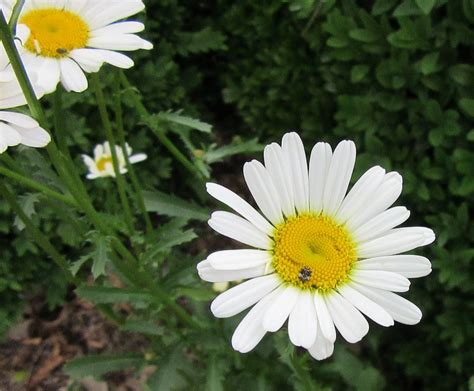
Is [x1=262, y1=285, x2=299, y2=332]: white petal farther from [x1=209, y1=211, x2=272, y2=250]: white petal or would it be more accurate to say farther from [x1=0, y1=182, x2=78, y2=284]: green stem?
[x1=0, y1=182, x2=78, y2=284]: green stem

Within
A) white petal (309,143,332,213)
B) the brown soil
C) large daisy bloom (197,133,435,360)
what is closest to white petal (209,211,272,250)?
large daisy bloom (197,133,435,360)

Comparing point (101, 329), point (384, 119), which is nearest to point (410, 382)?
point (384, 119)

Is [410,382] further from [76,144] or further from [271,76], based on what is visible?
[76,144]

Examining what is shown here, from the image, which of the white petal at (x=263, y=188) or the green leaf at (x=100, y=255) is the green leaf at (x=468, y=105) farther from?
the green leaf at (x=100, y=255)

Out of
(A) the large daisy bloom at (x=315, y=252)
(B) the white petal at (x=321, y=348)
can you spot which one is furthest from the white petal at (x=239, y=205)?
(B) the white petal at (x=321, y=348)

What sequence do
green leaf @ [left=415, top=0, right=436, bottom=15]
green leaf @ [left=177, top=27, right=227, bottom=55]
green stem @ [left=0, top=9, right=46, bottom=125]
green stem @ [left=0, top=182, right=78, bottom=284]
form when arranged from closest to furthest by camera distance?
green stem @ [left=0, top=9, right=46, bottom=125] < green stem @ [left=0, top=182, right=78, bottom=284] < green leaf @ [left=415, top=0, right=436, bottom=15] < green leaf @ [left=177, top=27, right=227, bottom=55]

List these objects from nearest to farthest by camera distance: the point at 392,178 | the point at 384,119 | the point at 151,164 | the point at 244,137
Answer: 1. the point at 392,178
2. the point at 384,119
3. the point at 151,164
4. the point at 244,137

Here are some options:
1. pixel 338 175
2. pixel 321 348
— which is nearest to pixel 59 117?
pixel 338 175
